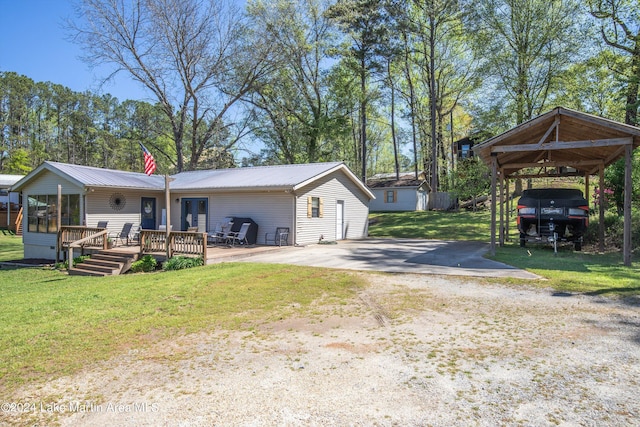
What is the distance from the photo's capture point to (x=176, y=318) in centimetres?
585

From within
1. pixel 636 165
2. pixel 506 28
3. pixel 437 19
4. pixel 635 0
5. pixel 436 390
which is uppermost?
pixel 437 19

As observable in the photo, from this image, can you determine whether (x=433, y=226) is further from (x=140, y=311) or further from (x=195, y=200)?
(x=140, y=311)

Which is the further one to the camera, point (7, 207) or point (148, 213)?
point (7, 207)

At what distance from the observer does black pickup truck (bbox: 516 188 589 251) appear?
12359 millimetres

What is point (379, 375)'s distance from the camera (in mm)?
3740

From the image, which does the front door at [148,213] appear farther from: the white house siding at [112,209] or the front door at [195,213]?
the front door at [195,213]

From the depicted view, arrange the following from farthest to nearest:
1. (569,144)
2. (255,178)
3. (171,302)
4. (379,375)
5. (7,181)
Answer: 1. (7,181)
2. (255,178)
3. (569,144)
4. (171,302)
5. (379,375)

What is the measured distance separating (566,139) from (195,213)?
50.2 feet

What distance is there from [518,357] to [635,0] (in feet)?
71.4

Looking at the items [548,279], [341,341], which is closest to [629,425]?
[341,341]

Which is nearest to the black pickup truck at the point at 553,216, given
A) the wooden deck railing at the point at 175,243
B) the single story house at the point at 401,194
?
the wooden deck railing at the point at 175,243

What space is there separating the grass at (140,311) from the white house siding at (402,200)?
84.5ft

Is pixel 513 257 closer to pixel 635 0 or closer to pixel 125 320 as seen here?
pixel 125 320

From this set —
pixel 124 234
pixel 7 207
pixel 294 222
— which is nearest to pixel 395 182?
pixel 294 222
